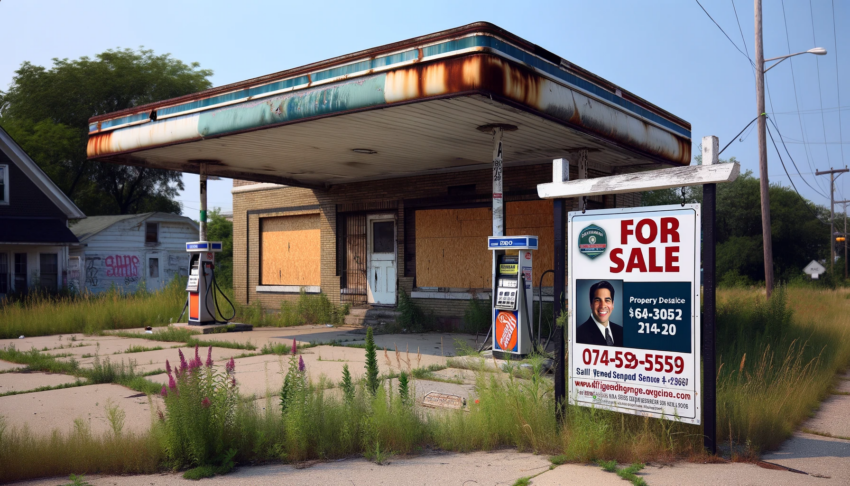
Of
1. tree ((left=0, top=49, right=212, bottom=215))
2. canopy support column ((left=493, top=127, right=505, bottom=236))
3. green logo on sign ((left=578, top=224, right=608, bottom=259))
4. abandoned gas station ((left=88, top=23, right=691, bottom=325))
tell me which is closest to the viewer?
green logo on sign ((left=578, top=224, right=608, bottom=259))

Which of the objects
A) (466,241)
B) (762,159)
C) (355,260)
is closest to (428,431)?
(466,241)

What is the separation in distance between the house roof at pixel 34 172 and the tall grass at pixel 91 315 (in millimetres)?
9982

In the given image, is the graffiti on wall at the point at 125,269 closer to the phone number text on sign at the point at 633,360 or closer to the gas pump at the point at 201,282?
the gas pump at the point at 201,282

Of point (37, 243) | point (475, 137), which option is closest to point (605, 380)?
point (475, 137)

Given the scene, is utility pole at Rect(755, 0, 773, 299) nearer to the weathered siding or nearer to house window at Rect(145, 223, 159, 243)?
the weathered siding

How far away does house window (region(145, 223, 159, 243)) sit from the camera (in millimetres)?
32853

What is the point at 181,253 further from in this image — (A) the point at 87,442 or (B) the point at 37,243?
(A) the point at 87,442

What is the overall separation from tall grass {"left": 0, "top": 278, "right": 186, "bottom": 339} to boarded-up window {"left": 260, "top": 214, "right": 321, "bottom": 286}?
276 centimetres

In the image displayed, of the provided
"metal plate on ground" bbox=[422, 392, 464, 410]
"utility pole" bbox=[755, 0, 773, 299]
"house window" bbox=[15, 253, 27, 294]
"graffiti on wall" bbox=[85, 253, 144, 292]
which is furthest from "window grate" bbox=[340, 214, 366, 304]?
"house window" bbox=[15, 253, 27, 294]

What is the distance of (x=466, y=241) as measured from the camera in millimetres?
16062

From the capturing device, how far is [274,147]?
13.0 meters

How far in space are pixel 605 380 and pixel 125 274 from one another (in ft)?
102

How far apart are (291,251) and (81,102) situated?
29.5 metres

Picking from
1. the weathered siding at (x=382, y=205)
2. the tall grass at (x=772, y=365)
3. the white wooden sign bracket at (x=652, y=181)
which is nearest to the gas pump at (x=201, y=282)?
the weathered siding at (x=382, y=205)
